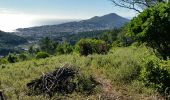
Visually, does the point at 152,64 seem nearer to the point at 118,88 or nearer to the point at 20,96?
the point at 118,88

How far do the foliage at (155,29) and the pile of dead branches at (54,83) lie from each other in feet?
13.0

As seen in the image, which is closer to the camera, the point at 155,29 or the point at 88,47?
the point at 155,29

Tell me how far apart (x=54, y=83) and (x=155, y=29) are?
18.5 ft

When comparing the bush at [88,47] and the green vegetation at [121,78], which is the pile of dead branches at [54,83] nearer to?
the green vegetation at [121,78]

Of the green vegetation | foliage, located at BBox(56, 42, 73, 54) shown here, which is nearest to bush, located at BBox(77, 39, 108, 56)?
the green vegetation

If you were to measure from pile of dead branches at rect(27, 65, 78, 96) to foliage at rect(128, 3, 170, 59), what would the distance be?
397 centimetres

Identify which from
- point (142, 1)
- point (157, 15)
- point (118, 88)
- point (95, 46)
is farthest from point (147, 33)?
point (142, 1)

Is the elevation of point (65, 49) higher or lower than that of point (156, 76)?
lower

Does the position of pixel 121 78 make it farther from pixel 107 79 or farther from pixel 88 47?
pixel 88 47

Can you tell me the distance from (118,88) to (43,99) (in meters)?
3.55

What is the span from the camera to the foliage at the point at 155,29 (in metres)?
16.8

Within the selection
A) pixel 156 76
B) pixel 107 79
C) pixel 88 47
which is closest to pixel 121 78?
pixel 107 79

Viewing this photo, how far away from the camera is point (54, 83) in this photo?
14844 mm

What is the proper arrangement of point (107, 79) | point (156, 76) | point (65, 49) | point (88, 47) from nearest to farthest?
point (156, 76) → point (107, 79) → point (88, 47) → point (65, 49)
